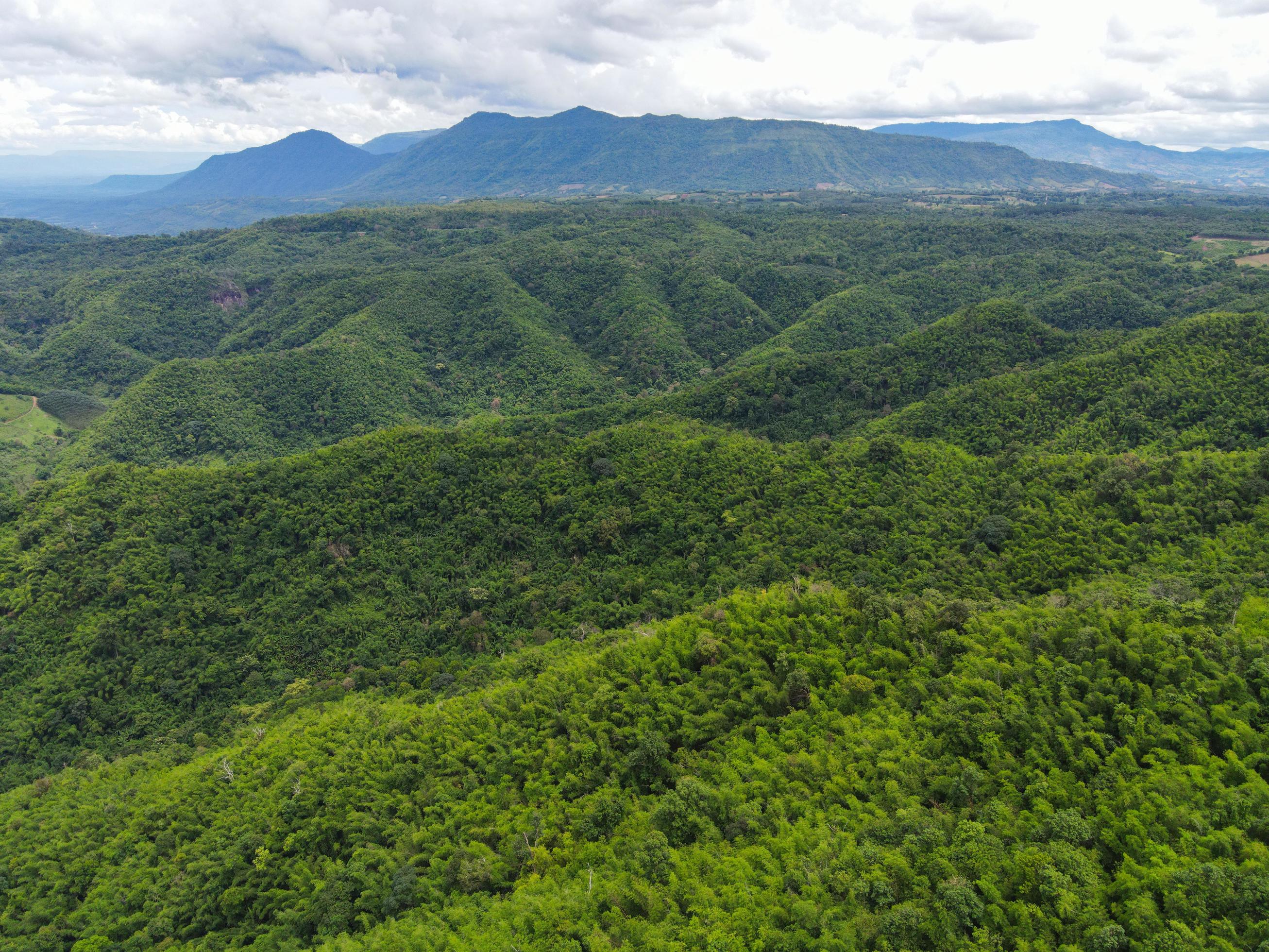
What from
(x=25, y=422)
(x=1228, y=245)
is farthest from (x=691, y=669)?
(x=1228, y=245)

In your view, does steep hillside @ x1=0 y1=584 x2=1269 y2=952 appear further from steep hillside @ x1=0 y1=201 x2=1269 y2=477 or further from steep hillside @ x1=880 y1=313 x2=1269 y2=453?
steep hillside @ x1=0 y1=201 x2=1269 y2=477

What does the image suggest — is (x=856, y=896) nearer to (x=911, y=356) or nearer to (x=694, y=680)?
(x=694, y=680)

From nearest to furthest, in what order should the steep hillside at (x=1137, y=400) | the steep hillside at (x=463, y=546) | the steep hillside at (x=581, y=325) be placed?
the steep hillside at (x=463, y=546) → the steep hillside at (x=1137, y=400) → the steep hillside at (x=581, y=325)

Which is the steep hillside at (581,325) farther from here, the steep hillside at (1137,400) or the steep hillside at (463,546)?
the steep hillside at (463,546)

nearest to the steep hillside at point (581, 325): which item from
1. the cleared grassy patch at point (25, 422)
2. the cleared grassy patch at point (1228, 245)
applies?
the cleared grassy patch at point (1228, 245)

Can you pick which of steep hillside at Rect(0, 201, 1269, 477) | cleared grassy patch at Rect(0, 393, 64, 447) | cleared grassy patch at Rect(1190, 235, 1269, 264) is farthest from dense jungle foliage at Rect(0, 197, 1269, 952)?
cleared grassy patch at Rect(1190, 235, 1269, 264)

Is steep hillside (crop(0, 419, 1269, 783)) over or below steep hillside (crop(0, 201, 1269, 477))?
below

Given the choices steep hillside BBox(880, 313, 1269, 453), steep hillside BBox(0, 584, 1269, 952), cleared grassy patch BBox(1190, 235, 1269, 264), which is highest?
cleared grassy patch BBox(1190, 235, 1269, 264)

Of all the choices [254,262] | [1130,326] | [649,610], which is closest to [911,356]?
[1130,326]
